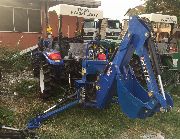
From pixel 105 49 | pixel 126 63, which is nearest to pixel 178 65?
pixel 105 49

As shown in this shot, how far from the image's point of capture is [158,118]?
284 inches

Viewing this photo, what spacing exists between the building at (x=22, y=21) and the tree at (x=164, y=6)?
6.21 m

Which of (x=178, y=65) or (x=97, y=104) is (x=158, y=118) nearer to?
(x=97, y=104)

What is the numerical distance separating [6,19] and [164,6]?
10.6 m

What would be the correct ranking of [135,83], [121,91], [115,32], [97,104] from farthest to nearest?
[115,32] → [97,104] → [135,83] → [121,91]

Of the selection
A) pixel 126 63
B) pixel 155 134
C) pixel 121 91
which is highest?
pixel 126 63

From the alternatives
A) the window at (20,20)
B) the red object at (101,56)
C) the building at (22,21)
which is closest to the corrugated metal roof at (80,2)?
the building at (22,21)

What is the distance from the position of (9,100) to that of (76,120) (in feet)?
6.34

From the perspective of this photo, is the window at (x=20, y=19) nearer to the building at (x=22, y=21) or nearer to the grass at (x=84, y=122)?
the building at (x=22, y=21)

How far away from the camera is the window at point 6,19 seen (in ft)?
55.8

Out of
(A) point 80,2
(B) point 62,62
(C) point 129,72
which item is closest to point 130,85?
(C) point 129,72

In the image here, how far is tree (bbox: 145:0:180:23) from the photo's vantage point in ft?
70.2

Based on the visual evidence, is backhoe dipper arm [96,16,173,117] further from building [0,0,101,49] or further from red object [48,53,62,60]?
building [0,0,101,49]

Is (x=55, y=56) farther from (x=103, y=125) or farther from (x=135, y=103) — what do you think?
(x=135, y=103)
